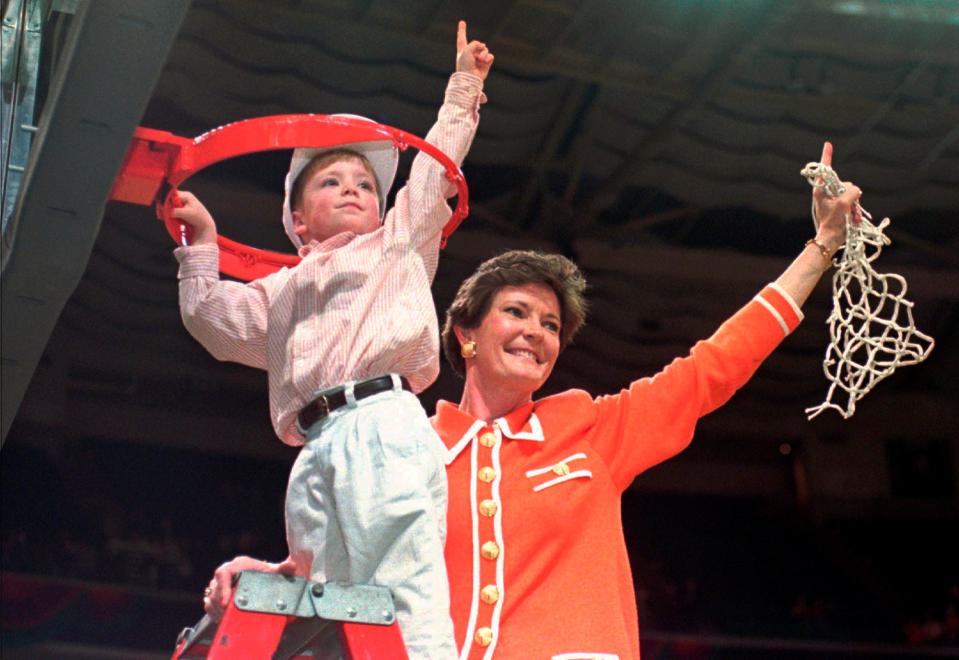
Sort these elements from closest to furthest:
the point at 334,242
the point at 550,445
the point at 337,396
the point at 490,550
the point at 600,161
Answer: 1. the point at 337,396
2. the point at 334,242
3. the point at 490,550
4. the point at 550,445
5. the point at 600,161

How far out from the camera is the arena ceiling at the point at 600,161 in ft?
25.2

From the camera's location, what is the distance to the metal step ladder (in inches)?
64.2

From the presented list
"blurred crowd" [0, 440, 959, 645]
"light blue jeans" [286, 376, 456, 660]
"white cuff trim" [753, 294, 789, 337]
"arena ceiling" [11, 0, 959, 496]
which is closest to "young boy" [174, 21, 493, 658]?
"light blue jeans" [286, 376, 456, 660]

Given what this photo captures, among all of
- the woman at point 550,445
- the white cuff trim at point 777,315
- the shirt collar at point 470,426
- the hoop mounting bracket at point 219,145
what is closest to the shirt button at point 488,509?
the woman at point 550,445

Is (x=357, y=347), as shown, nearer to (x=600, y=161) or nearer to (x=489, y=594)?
(x=489, y=594)

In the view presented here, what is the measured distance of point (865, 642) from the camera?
9.56m

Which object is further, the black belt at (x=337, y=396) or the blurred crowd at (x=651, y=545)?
the blurred crowd at (x=651, y=545)

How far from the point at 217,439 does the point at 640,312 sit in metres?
3.91

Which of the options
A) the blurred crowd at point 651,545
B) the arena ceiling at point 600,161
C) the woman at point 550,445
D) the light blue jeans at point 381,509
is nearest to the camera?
the light blue jeans at point 381,509

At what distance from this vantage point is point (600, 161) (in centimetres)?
923

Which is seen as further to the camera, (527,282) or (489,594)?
(527,282)

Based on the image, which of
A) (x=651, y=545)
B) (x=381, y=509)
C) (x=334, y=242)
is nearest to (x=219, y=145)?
(x=334, y=242)

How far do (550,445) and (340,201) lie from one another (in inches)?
24.2

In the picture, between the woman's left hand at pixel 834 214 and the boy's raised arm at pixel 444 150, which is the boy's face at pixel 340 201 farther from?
the woman's left hand at pixel 834 214
